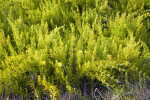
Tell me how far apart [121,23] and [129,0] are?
0.73 metres

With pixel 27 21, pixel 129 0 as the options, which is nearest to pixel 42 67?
pixel 27 21

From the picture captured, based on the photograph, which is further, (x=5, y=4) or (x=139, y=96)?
(x=5, y=4)

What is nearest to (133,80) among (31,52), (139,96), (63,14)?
(139,96)

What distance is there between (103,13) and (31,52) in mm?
1343

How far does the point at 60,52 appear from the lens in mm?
1918

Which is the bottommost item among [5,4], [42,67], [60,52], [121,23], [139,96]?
[139,96]

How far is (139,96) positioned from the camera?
172cm

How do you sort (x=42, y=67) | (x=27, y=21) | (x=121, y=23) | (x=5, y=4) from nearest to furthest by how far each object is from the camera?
1. (x=42, y=67)
2. (x=121, y=23)
3. (x=27, y=21)
4. (x=5, y=4)

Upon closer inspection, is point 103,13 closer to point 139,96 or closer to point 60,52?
point 60,52

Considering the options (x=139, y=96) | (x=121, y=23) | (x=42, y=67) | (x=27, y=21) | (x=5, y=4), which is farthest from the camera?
(x=5, y=4)

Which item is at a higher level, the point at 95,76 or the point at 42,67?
the point at 42,67

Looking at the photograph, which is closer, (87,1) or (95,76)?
(95,76)

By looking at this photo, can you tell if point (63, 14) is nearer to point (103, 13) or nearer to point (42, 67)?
point (103, 13)

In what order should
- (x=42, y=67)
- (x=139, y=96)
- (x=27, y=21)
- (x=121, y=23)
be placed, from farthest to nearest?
1. (x=27, y=21)
2. (x=121, y=23)
3. (x=42, y=67)
4. (x=139, y=96)
